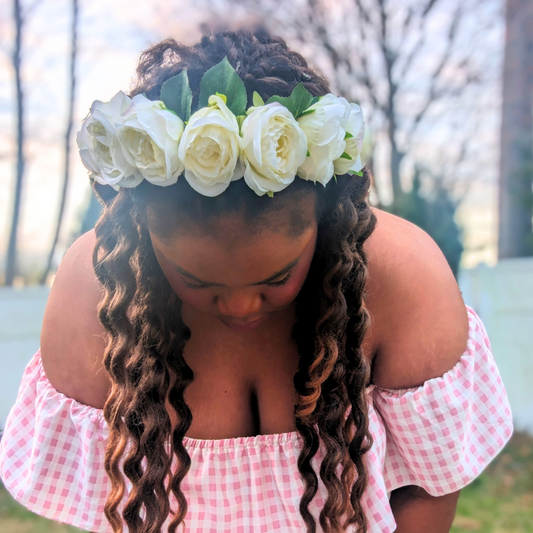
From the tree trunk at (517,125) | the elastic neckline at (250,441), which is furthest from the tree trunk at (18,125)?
the tree trunk at (517,125)

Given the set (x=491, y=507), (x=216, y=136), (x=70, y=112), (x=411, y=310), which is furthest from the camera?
(x=70, y=112)

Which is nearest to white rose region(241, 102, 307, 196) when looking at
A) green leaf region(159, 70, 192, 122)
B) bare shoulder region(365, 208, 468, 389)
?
green leaf region(159, 70, 192, 122)

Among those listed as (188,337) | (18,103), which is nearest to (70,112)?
(18,103)

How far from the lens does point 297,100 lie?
900 mm

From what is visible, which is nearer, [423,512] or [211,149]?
[211,149]

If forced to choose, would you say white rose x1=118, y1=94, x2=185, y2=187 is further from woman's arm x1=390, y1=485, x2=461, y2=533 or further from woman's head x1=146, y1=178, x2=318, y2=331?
woman's arm x1=390, y1=485, x2=461, y2=533

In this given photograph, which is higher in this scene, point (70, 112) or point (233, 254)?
point (70, 112)

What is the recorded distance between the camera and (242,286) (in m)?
0.95

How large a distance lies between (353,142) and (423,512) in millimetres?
952

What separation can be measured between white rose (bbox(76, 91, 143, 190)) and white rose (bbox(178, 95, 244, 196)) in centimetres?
12

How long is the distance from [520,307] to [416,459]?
3009 mm

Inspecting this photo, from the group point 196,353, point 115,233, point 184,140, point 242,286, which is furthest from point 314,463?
point 184,140

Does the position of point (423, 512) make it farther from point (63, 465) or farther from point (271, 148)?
point (271, 148)

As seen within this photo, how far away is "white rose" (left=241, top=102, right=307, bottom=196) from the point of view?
84 cm
